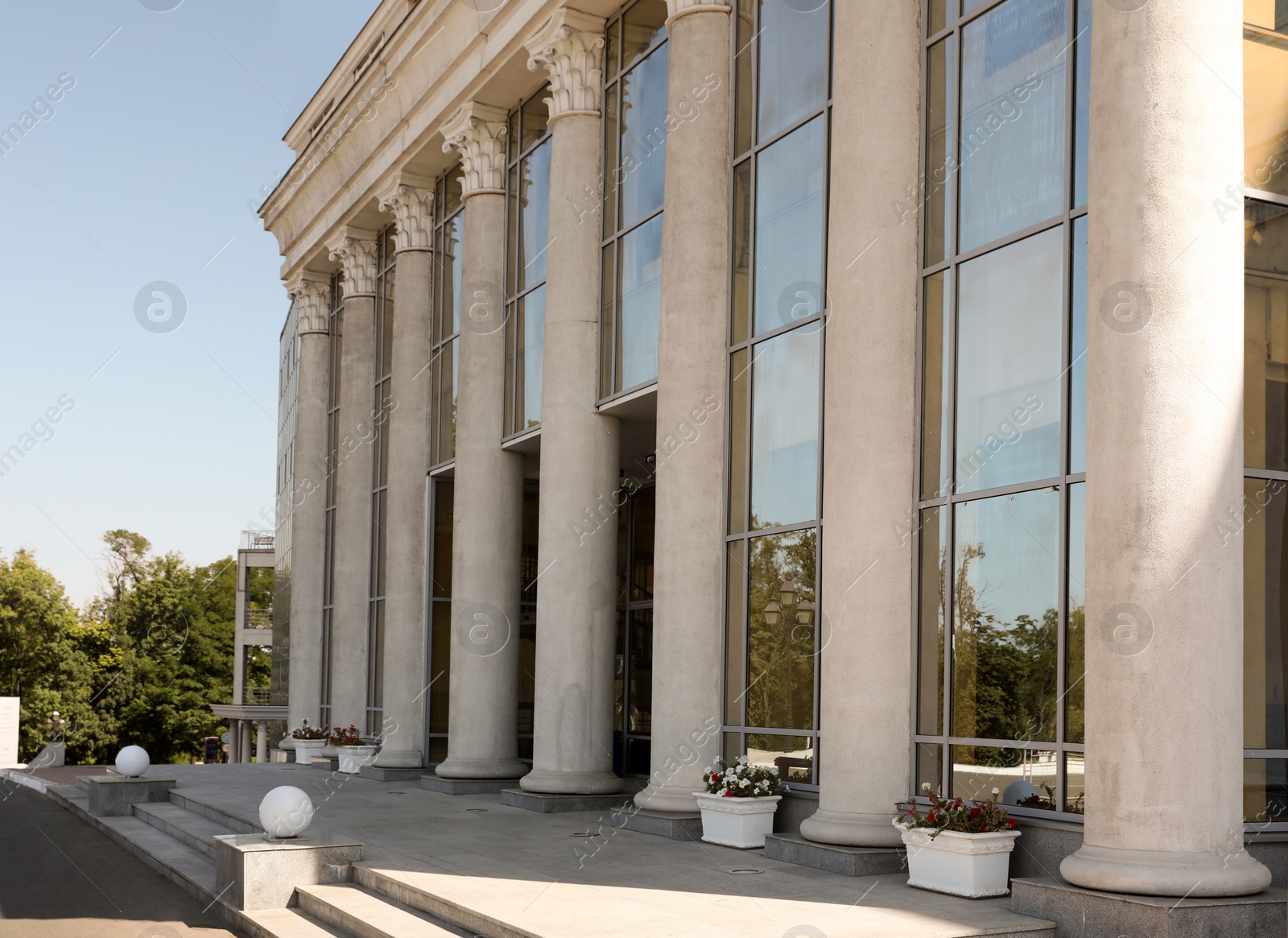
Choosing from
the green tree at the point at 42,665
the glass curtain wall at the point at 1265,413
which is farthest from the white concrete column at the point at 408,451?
the green tree at the point at 42,665

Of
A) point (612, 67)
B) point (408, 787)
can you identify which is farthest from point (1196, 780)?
point (408, 787)

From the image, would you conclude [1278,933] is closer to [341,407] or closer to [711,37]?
[711,37]

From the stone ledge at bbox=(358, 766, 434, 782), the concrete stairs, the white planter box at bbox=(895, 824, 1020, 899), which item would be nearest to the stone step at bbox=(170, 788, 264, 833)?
the concrete stairs

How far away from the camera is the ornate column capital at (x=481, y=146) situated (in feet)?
93.0

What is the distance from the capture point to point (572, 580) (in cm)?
2325

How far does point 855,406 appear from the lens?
16016mm

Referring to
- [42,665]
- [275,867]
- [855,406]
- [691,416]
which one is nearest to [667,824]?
[275,867]

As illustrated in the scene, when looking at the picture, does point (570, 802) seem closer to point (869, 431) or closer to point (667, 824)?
point (667, 824)

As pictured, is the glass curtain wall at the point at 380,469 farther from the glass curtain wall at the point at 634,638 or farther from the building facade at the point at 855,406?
the glass curtain wall at the point at 634,638

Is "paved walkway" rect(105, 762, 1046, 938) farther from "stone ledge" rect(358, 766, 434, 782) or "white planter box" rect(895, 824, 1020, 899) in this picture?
"stone ledge" rect(358, 766, 434, 782)

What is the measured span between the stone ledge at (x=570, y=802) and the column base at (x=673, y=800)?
3.10 meters

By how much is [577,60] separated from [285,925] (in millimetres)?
15986

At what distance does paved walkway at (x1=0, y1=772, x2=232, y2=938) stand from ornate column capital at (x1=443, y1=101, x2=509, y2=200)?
1511 centimetres

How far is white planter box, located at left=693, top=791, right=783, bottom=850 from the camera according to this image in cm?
1714
